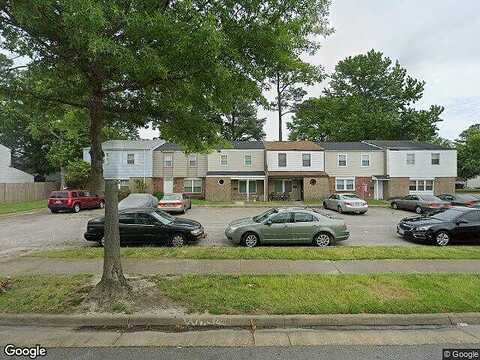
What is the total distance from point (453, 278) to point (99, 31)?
848cm

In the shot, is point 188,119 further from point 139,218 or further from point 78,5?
point 139,218

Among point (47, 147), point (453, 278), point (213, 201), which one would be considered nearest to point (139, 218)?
point (453, 278)

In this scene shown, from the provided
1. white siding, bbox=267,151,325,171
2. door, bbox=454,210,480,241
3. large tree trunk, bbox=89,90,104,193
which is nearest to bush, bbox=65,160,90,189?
white siding, bbox=267,151,325,171

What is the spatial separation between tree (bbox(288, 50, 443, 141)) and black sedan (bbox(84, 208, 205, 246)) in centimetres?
3574

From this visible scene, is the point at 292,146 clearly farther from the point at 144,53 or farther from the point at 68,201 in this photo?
the point at 144,53

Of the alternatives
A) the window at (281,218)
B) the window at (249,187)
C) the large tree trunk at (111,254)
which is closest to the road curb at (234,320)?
the large tree trunk at (111,254)

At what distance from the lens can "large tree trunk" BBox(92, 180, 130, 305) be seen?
21.7 ft

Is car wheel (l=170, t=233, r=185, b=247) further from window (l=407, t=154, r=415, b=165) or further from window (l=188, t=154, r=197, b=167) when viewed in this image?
window (l=407, t=154, r=415, b=165)

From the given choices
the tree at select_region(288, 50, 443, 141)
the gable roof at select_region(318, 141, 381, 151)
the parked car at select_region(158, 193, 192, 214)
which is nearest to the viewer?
the parked car at select_region(158, 193, 192, 214)

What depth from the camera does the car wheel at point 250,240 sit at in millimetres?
12062

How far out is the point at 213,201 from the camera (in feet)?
111

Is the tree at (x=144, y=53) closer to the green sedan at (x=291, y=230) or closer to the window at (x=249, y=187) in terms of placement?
the green sedan at (x=291, y=230)

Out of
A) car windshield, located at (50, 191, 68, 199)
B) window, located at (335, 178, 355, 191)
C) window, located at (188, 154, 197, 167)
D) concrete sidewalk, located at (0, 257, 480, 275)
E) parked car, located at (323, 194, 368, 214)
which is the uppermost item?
window, located at (188, 154, 197, 167)

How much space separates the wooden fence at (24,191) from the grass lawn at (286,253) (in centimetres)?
2501
